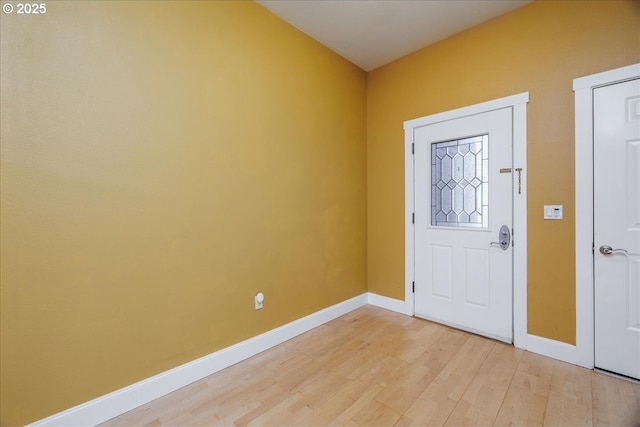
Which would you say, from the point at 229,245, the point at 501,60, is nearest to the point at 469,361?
the point at 229,245

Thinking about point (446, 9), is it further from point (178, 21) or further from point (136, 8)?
point (136, 8)

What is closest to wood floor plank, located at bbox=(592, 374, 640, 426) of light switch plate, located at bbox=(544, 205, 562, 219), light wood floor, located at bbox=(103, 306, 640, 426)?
light wood floor, located at bbox=(103, 306, 640, 426)

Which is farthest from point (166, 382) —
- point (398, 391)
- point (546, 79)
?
point (546, 79)

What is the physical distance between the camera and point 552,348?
87.7 inches

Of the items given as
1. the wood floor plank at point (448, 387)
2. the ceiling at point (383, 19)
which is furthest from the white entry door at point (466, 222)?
the ceiling at point (383, 19)

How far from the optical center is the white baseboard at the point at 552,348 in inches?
84.4

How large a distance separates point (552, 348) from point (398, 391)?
56.7 inches

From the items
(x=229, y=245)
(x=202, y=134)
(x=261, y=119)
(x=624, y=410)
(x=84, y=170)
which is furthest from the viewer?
(x=261, y=119)

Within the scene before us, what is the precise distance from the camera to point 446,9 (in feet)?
7.86

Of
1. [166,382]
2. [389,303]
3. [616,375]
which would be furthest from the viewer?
[389,303]

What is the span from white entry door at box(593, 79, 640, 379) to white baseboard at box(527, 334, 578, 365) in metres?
0.14

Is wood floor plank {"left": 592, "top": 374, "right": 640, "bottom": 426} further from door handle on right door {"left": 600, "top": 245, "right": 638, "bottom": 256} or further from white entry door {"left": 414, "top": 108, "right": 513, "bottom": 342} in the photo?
door handle on right door {"left": 600, "top": 245, "right": 638, "bottom": 256}

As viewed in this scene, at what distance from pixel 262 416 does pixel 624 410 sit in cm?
221

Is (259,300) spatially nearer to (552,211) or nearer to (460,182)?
(460,182)
